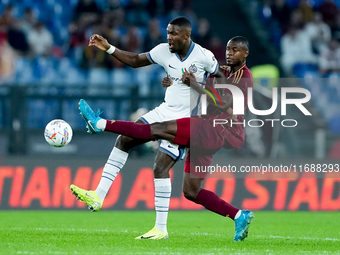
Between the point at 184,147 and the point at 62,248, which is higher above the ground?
the point at 184,147

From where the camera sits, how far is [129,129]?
246 inches

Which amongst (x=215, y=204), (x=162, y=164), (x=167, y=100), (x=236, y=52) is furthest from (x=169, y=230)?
(x=236, y=52)

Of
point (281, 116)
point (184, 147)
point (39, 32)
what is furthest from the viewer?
point (39, 32)

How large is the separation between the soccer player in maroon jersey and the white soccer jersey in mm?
200

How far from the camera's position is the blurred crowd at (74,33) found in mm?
12734

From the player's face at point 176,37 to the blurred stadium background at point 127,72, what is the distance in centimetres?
→ 409

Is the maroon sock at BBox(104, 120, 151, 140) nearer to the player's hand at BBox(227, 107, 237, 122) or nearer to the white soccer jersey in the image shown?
the white soccer jersey

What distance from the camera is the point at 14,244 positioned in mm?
5824

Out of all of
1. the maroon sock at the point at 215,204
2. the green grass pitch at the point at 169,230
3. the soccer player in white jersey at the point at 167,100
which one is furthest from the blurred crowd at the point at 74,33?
the maroon sock at the point at 215,204

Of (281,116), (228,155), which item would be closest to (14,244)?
(228,155)

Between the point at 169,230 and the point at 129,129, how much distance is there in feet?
6.70

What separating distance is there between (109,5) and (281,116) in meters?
5.23

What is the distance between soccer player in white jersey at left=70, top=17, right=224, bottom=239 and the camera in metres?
6.57

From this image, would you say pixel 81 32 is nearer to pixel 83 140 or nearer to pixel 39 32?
pixel 39 32
